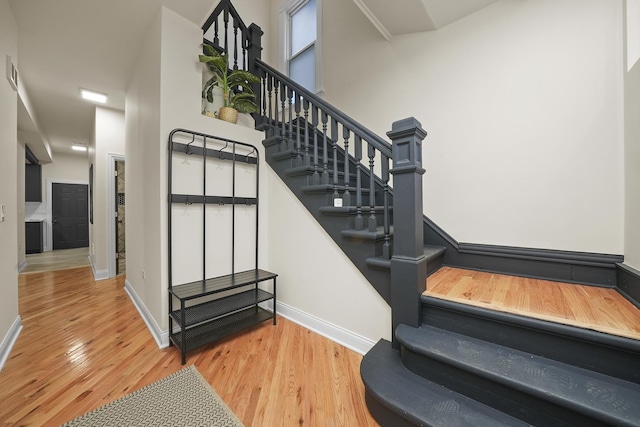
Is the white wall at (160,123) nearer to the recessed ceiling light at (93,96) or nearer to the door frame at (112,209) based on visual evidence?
the recessed ceiling light at (93,96)

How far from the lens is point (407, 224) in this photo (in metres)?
1.44

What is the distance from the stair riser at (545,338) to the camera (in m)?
0.97

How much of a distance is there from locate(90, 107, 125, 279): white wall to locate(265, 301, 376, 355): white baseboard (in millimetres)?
3160

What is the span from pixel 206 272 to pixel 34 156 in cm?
646

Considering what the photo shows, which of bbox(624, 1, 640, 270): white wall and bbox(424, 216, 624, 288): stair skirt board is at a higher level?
bbox(624, 1, 640, 270): white wall

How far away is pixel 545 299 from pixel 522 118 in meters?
1.23

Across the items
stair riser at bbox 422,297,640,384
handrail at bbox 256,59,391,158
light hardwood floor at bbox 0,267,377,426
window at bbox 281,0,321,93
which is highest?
window at bbox 281,0,321,93

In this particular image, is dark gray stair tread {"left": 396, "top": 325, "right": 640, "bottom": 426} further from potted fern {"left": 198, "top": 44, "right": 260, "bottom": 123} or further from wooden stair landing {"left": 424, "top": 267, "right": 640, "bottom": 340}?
potted fern {"left": 198, "top": 44, "right": 260, "bottom": 123}

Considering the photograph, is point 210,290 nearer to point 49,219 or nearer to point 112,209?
point 112,209

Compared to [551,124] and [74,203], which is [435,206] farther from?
[74,203]

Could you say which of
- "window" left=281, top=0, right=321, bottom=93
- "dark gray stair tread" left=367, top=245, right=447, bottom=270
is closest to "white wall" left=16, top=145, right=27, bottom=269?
"window" left=281, top=0, right=321, bottom=93

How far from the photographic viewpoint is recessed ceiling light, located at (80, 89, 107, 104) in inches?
129

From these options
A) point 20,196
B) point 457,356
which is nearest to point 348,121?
point 457,356

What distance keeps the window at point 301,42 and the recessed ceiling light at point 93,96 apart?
8.38ft
